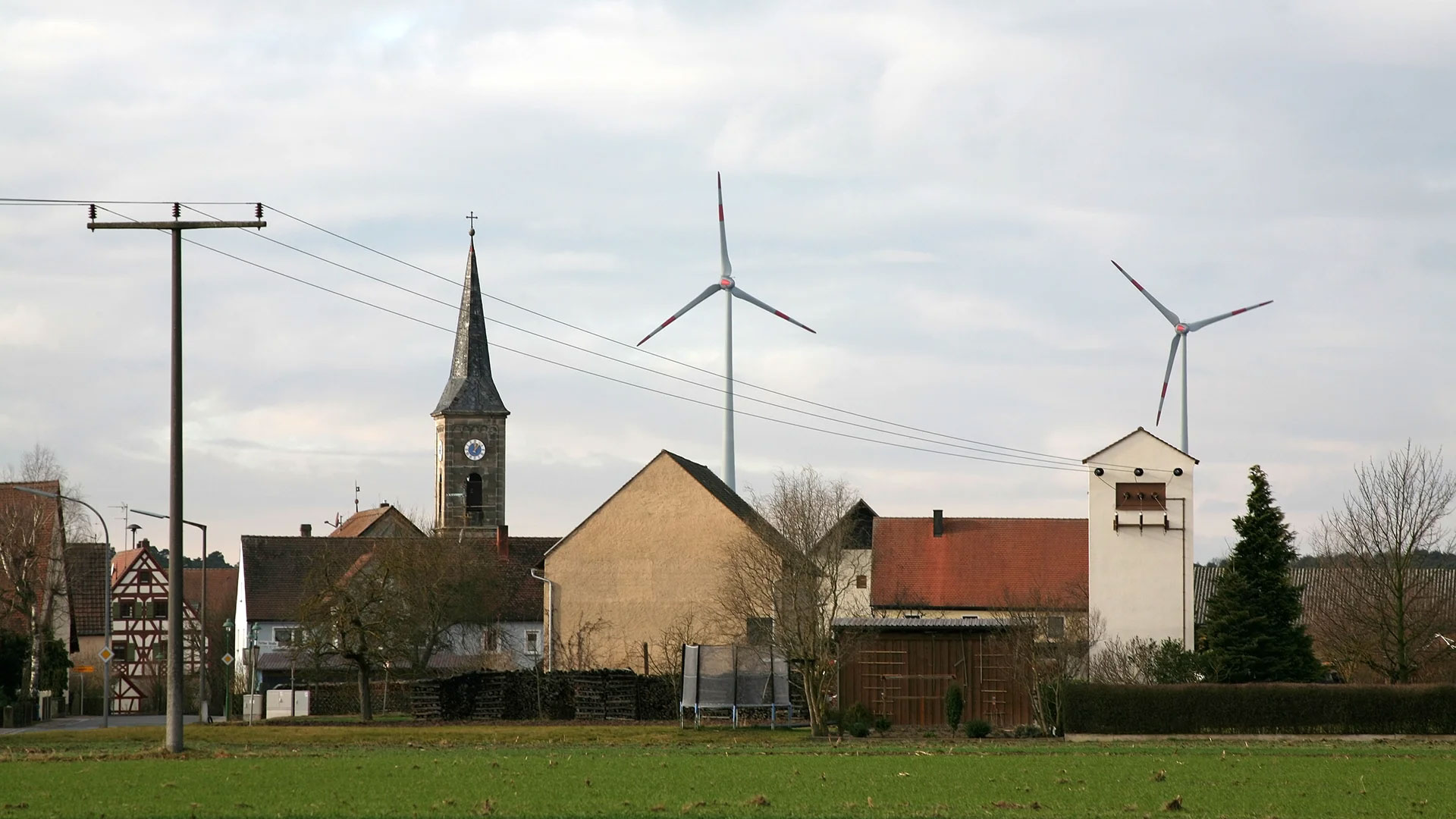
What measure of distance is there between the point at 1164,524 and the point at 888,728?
1469 centimetres

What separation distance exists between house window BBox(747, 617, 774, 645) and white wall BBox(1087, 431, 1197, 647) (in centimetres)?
1139

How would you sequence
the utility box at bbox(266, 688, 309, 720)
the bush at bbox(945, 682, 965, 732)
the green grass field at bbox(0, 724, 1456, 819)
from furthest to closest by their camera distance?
the utility box at bbox(266, 688, 309, 720)
the bush at bbox(945, 682, 965, 732)
the green grass field at bbox(0, 724, 1456, 819)

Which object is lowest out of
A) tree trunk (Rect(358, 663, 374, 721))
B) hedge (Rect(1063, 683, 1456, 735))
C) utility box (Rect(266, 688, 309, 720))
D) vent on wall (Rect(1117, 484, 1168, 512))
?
utility box (Rect(266, 688, 309, 720))

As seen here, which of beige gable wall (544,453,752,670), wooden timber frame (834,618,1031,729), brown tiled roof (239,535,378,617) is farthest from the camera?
brown tiled roof (239,535,378,617)

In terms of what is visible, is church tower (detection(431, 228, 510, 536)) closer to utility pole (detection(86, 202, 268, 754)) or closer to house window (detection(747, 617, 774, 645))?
house window (detection(747, 617, 774, 645))

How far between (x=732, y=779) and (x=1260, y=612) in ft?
84.8

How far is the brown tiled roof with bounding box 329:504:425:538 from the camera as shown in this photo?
95.9m

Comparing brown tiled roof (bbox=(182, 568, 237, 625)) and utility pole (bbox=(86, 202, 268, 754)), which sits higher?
utility pole (bbox=(86, 202, 268, 754))

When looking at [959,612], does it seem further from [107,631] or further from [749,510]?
[107,631]

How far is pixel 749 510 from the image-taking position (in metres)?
66.2

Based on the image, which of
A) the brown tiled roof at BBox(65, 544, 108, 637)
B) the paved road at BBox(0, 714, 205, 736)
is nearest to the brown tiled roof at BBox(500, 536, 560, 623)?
the paved road at BBox(0, 714, 205, 736)

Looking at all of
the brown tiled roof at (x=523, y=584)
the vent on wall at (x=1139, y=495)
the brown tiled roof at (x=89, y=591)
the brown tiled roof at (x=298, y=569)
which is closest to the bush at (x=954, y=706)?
the vent on wall at (x=1139, y=495)

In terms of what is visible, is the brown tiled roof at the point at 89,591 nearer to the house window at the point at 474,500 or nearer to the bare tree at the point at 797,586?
the house window at the point at 474,500

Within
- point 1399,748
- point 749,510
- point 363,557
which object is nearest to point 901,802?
point 1399,748
